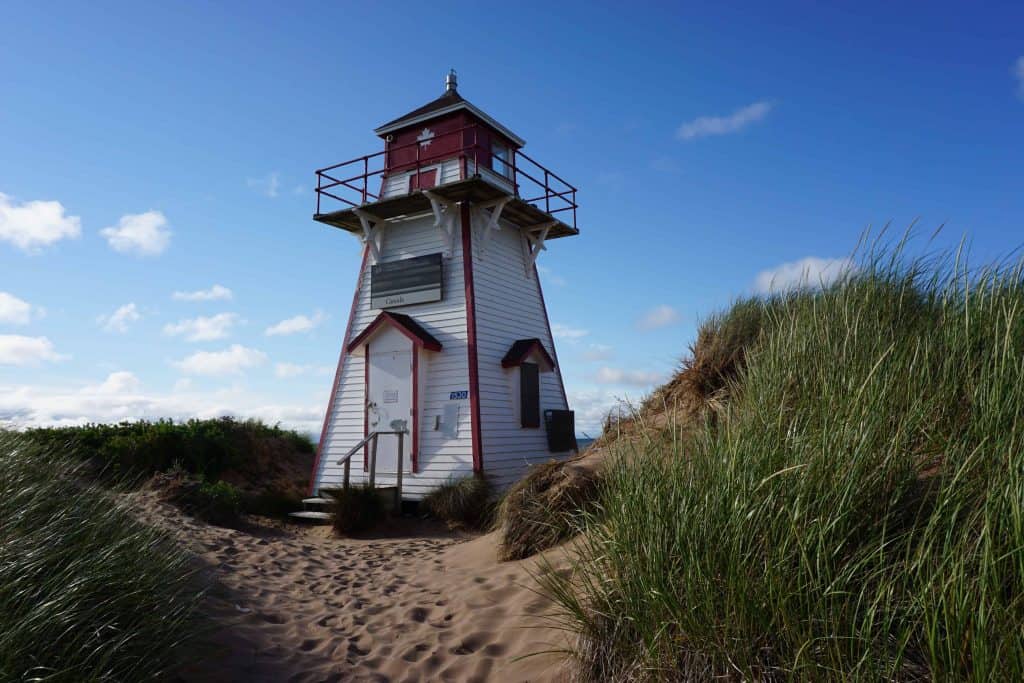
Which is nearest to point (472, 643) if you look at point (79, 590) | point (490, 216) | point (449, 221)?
point (79, 590)

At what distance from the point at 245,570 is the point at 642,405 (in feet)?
18.3

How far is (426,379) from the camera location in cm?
1375

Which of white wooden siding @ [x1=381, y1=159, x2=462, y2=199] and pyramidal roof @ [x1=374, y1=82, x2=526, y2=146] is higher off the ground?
pyramidal roof @ [x1=374, y1=82, x2=526, y2=146]

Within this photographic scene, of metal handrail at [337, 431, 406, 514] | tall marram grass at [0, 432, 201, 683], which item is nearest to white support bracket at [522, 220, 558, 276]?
metal handrail at [337, 431, 406, 514]

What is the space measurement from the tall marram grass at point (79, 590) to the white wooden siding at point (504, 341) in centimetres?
820

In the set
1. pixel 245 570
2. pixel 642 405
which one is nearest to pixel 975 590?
pixel 642 405

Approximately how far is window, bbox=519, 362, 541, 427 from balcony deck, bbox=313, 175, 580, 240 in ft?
12.0

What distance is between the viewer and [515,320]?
15.3 metres

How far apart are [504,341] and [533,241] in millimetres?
3265

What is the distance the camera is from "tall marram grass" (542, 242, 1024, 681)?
257cm

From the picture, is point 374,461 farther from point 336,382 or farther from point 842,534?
point 842,534

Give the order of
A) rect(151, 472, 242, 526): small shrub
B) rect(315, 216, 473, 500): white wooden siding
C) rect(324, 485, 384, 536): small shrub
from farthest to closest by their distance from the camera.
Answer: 1. rect(315, 216, 473, 500): white wooden siding
2. rect(324, 485, 384, 536): small shrub
3. rect(151, 472, 242, 526): small shrub

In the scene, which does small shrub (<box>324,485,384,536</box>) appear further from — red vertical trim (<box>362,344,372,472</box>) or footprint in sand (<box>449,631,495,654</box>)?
footprint in sand (<box>449,631,495,654</box>)

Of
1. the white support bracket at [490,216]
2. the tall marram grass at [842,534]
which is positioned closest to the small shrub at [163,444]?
the white support bracket at [490,216]
